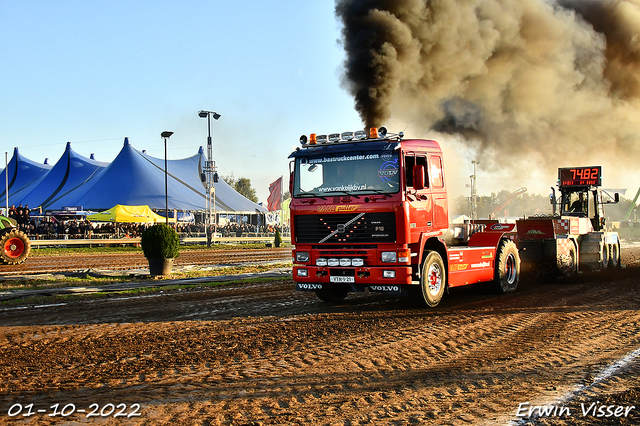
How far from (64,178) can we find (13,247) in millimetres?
32393

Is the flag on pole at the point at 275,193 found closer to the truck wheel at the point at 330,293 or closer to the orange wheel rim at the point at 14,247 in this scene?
the orange wheel rim at the point at 14,247

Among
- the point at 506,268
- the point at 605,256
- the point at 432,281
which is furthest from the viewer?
the point at 605,256

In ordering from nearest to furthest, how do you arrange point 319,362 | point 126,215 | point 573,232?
point 319,362 < point 573,232 < point 126,215

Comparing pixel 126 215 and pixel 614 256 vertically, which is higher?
pixel 126 215

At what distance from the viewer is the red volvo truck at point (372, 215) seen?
9680 mm

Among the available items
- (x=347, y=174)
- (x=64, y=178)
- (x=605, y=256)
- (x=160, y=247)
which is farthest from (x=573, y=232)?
(x=64, y=178)

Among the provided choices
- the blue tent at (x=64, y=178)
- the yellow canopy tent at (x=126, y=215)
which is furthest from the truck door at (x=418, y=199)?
the blue tent at (x=64, y=178)

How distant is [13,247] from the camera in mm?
22312

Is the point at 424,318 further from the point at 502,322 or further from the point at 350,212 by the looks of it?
the point at 350,212

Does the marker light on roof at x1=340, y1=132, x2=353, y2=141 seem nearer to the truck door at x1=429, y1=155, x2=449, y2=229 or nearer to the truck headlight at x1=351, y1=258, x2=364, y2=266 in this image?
the truck door at x1=429, y1=155, x2=449, y2=229

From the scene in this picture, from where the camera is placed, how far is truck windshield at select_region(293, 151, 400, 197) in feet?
32.1

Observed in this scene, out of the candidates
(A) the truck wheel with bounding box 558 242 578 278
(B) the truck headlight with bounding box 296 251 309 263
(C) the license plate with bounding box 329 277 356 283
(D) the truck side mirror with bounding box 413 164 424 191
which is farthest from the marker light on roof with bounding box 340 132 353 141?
(A) the truck wheel with bounding box 558 242 578 278

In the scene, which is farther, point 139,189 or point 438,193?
point 139,189

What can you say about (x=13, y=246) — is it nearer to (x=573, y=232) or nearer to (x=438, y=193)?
(x=438, y=193)
